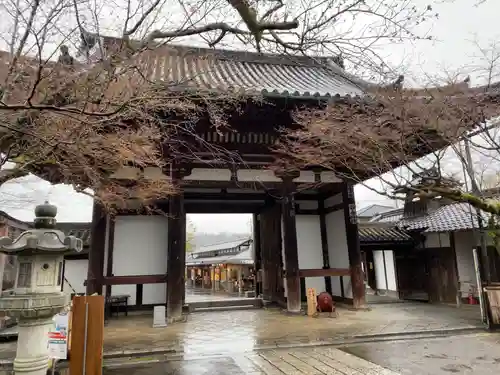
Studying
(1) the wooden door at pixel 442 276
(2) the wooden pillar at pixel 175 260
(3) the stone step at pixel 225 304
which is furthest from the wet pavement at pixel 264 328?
(1) the wooden door at pixel 442 276

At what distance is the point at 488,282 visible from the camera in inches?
311

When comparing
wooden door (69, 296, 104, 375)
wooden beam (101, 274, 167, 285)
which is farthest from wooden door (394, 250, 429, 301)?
wooden door (69, 296, 104, 375)

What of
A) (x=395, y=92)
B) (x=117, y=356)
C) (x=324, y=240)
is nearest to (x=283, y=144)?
(x=395, y=92)

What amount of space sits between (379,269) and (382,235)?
140 inches

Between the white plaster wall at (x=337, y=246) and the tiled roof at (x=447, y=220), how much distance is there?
13.3 ft

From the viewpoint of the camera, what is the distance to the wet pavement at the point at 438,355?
478 cm

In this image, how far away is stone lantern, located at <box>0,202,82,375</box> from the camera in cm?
400

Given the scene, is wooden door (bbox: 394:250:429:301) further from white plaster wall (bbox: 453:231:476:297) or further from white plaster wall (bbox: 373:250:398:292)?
white plaster wall (bbox: 453:231:476:297)

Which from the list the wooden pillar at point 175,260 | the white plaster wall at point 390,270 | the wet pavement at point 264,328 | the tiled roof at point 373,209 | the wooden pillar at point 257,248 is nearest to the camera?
the wet pavement at point 264,328

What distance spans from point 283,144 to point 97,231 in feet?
16.8

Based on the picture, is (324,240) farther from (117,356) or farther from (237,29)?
(237,29)

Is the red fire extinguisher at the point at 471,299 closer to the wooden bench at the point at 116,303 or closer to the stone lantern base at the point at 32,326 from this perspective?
the wooden bench at the point at 116,303

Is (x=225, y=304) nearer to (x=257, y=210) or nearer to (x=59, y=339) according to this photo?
(x=257, y=210)

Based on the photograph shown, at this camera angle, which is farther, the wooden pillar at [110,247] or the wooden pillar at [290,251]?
the wooden pillar at [110,247]
